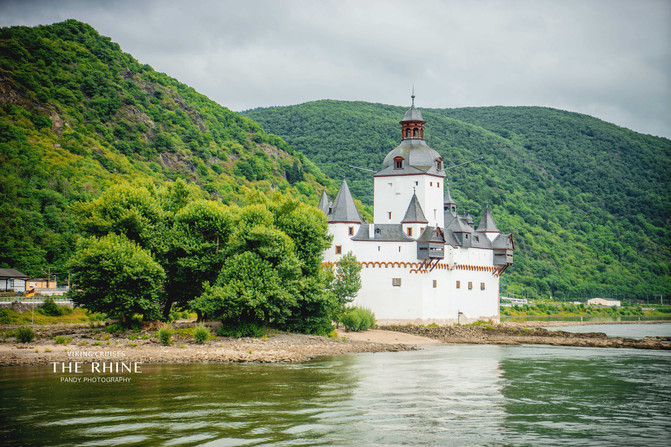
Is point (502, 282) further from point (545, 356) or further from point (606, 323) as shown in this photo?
point (545, 356)

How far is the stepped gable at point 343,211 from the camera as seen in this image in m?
73.8

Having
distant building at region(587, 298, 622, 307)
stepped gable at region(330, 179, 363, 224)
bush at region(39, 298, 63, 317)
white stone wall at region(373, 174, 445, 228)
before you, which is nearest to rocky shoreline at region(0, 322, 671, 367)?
bush at region(39, 298, 63, 317)

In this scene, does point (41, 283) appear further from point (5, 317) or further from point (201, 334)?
point (201, 334)

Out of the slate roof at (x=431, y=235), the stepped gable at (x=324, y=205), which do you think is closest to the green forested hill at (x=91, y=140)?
the stepped gable at (x=324, y=205)

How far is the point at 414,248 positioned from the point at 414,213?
356cm

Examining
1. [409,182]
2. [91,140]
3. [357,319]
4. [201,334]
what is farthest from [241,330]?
[91,140]

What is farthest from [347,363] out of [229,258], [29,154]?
[29,154]

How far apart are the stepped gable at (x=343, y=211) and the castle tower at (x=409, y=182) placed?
5927mm

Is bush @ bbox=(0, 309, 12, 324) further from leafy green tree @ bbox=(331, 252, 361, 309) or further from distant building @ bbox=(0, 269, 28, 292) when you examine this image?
leafy green tree @ bbox=(331, 252, 361, 309)

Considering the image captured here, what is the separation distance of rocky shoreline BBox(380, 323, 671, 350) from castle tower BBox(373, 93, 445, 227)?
11.9m

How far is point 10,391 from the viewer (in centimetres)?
3144

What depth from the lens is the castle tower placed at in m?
78.8

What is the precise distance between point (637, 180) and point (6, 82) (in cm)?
14508

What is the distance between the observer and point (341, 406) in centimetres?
3072
